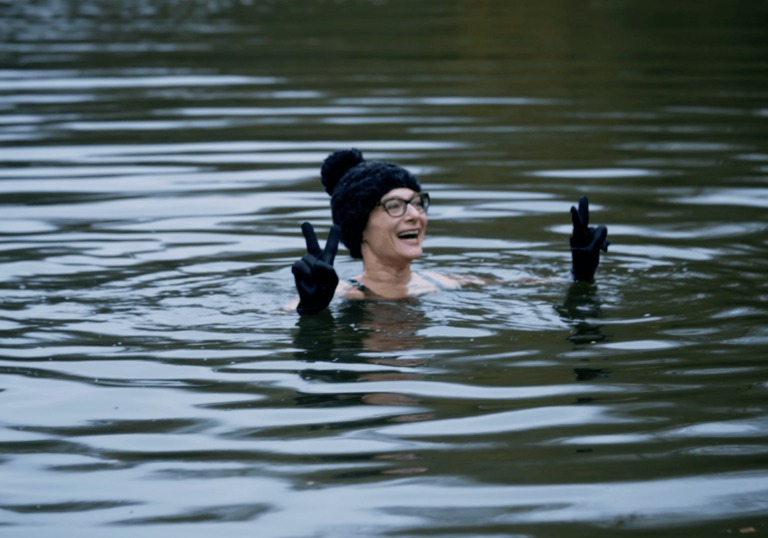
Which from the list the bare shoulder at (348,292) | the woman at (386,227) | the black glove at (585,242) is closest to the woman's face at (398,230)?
the woman at (386,227)

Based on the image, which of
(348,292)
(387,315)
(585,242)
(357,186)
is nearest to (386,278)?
(348,292)

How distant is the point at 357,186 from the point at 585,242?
4.23 feet

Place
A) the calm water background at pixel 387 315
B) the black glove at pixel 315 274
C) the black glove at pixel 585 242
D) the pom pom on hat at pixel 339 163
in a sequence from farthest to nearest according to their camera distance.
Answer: the pom pom on hat at pixel 339 163 < the black glove at pixel 585 242 < the black glove at pixel 315 274 < the calm water background at pixel 387 315

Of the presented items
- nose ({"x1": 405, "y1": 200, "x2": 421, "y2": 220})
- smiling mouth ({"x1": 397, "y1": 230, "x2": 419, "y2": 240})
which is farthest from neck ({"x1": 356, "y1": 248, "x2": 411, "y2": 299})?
nose ({"x1": 405, "y1": 200, "x2": 421, "y2": 220})

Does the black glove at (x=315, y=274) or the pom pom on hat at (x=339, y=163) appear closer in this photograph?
the black glove at (x=315, y=274)

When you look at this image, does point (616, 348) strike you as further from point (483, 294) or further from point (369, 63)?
point (369, 63)

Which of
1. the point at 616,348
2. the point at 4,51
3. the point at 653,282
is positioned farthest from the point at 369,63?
the point at 616,348

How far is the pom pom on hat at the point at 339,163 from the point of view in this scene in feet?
17.8

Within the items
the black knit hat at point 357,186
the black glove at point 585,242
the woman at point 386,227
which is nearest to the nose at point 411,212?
the woman at point 386,227

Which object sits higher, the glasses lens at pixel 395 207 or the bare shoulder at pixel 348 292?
the glasses lens at pixel 395 207

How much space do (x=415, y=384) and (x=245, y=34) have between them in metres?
12.3

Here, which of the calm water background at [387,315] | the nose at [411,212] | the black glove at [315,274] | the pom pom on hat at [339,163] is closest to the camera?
the calm water background at [387,315]

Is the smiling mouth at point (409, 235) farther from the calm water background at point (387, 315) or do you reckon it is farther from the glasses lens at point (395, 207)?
the calm water background at point (387, 315)

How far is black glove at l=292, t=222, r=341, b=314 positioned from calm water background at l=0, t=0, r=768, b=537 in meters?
0.14
